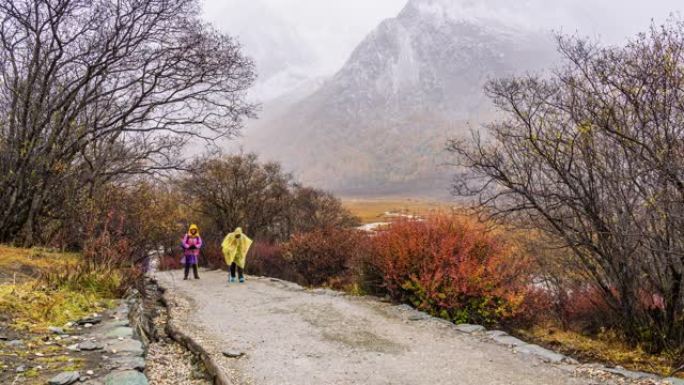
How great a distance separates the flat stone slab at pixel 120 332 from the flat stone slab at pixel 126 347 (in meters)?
0.23

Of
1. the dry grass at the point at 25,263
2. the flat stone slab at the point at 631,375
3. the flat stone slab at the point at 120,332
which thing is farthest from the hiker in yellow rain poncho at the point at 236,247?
the flat stone slab at the point at 631,375

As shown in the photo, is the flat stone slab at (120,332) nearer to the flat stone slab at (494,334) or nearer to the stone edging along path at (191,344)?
the stone edging along path at (191,344)

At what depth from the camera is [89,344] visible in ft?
16.8

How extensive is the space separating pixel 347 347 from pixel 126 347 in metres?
2.96

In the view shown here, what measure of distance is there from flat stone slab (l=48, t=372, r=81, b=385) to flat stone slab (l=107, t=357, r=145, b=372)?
0.48m

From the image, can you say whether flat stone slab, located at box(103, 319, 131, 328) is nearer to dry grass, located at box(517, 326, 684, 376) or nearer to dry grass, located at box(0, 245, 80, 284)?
dry grass, located at box(0, 245, 80, 284)

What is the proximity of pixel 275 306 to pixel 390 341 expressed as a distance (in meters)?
3.59

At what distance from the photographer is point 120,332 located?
5766mm

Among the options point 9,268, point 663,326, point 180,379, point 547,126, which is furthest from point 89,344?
point 663,326

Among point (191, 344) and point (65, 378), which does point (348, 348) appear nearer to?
point (191, 344)

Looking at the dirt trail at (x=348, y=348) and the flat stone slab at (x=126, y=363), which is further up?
the flat stone slab at (x=126, y=363)

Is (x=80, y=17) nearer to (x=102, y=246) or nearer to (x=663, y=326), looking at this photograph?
(x=102, y=246)

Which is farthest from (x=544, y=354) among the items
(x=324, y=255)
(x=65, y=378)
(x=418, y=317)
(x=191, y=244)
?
(x=191, y=244)

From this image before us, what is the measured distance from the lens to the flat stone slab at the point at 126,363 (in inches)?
183
